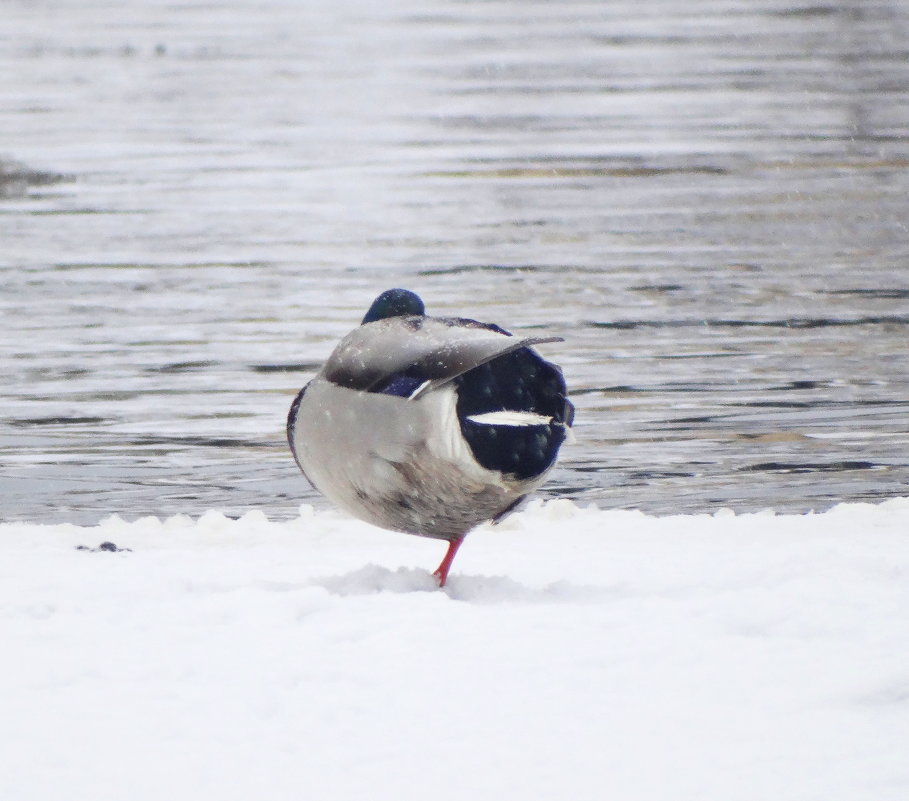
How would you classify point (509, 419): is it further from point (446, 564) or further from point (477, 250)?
point (477, 250)

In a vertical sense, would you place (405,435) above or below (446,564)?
above

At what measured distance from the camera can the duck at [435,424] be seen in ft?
14.0

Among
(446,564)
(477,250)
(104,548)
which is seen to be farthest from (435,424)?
(477,250)

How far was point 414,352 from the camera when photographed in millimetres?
4367

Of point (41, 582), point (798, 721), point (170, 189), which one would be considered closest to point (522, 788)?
point (798, 721)

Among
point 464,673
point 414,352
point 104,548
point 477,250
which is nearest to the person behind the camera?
point 464,673

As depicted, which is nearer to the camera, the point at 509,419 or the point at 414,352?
the point at 509,419

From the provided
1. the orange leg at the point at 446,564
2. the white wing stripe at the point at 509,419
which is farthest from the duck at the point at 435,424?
the orange leg at the point at 446,564

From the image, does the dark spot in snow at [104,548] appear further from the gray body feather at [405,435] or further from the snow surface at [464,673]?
the gray body feather at [405,435]

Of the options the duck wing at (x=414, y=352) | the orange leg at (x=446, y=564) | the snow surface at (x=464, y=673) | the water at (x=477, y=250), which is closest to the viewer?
the snow surface at (x=464, y=673)

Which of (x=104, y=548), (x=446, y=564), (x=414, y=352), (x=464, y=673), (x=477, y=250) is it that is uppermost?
(x=414, y=352)

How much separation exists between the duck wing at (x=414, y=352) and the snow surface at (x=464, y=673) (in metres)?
0.58

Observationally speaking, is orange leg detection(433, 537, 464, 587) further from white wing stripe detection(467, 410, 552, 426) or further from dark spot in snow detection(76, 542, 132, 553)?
dark spot in snow detection(76, 542, 132, 553)

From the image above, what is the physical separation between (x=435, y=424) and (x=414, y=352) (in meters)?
0.22
